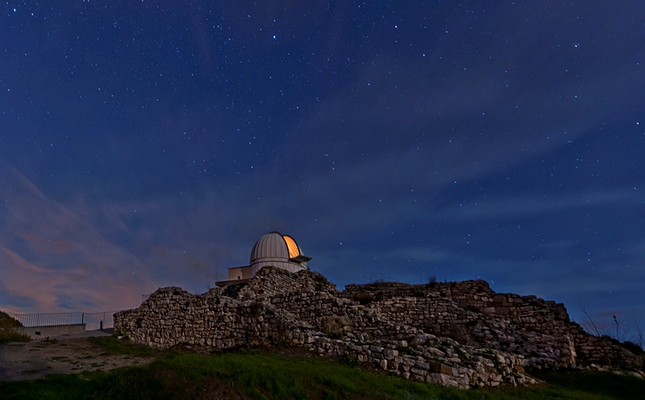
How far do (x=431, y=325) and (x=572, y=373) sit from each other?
6499 millimetres

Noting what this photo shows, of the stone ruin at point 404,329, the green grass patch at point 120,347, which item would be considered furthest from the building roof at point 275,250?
the green grass patch at point 120,347

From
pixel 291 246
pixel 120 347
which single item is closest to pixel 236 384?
pixel 120 347

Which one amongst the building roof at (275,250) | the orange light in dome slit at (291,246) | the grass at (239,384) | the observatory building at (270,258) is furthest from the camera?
the orange light in dome slit at (291,246)

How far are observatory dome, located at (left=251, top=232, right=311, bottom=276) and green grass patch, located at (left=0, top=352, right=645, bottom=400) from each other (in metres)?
23.9

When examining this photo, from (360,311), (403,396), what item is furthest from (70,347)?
(403,396)

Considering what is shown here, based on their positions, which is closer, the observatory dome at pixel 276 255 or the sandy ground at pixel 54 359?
the sandy ground at pixel 54 359

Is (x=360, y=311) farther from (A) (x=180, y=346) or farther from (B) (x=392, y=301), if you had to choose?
(A) (x=180, y=346)

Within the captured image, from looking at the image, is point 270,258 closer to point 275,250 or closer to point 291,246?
point 275,250

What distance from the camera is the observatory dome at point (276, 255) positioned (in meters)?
37.7

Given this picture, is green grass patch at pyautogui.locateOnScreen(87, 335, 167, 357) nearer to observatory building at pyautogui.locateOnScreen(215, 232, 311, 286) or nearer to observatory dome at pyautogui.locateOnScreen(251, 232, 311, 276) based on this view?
observatory building at pyautogui.locateOnScreen(215, 232, 311, 286)

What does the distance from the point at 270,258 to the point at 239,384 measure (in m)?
28.1

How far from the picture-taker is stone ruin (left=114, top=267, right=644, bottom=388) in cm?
1501

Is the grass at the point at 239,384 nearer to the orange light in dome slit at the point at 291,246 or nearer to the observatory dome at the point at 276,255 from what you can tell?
the observatory dome at the point at 276,255

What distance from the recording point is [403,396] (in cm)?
1098
